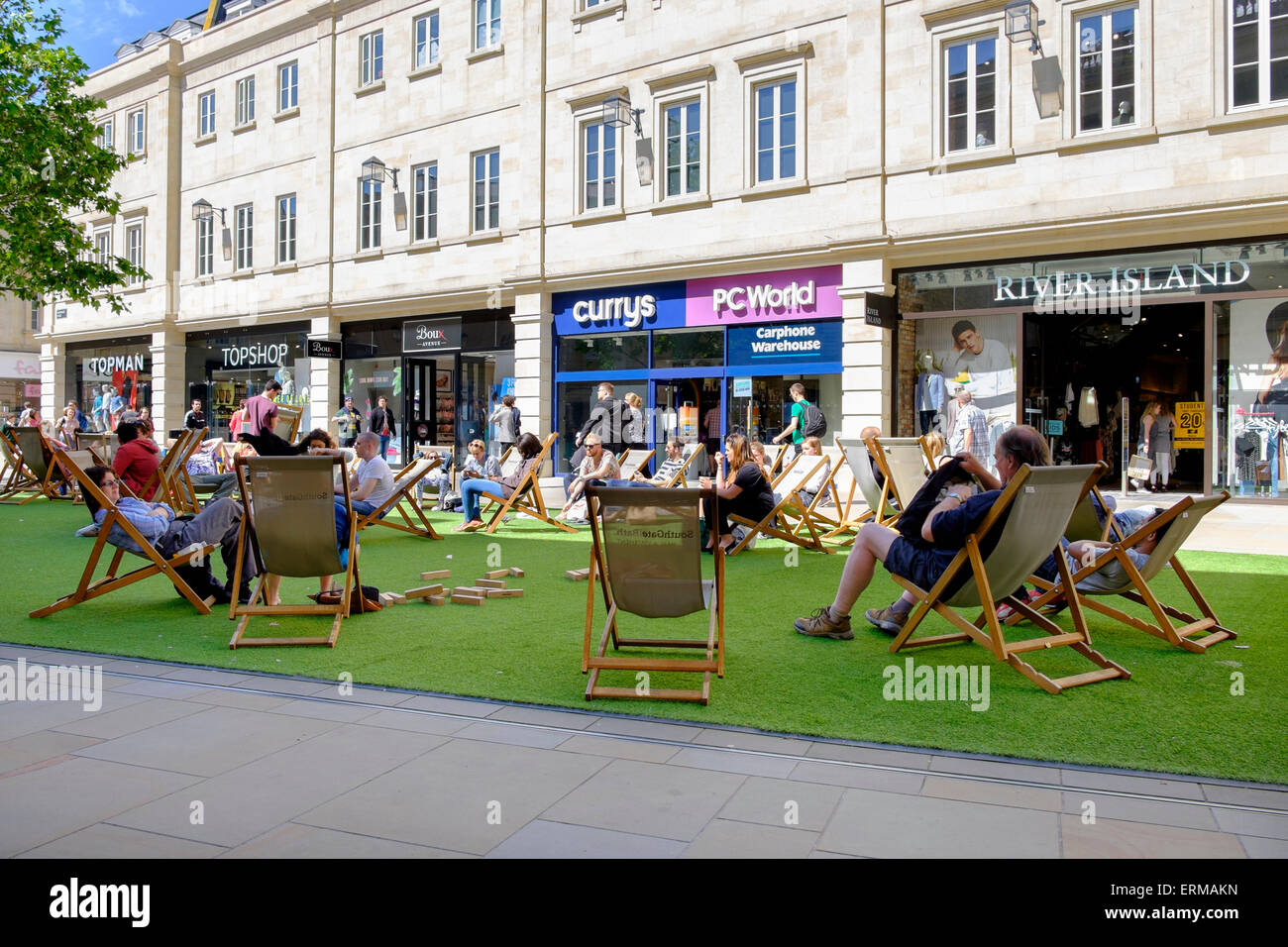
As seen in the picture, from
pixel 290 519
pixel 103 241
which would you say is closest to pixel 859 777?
pixel 290 519

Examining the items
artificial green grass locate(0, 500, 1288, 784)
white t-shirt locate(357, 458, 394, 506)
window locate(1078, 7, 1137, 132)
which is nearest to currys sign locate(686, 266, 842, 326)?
window locate(1078, 7, 1137, 132)

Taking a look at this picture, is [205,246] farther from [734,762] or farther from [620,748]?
[734,762]

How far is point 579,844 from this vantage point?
3.06 metres

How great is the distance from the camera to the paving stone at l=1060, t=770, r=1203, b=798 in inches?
138

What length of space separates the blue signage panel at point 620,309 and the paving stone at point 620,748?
45.7 ft

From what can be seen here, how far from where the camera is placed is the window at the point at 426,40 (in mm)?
21141

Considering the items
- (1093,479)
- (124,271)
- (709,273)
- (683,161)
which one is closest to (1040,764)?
(1093,479)

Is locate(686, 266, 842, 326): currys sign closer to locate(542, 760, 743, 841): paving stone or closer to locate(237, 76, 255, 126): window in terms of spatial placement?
locate(542, 760, 743, 841): paving stone

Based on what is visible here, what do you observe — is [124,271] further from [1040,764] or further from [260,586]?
[1040,764]

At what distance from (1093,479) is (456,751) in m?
3.63

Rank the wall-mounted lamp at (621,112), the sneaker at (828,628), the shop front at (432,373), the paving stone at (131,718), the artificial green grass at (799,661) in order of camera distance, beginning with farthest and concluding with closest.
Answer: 1. the shop front at (432,373)
2. the wall-mounted lamp at (621,112)
3. the sneaker at (828,628)
4. the paving stone at (131,718)
5. the artificial green grass at (799,661)

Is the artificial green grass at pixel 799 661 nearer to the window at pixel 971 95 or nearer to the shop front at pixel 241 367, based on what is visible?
the window at pixel 971 95

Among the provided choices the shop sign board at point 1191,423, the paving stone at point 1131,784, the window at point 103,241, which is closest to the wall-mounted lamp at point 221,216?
the window at point 103,241
